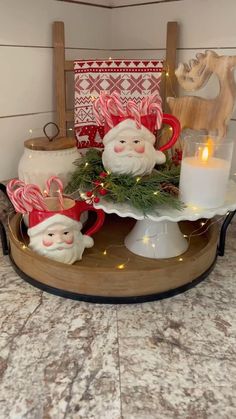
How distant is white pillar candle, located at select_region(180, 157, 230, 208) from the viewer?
2.11ft

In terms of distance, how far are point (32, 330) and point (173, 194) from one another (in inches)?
13.2

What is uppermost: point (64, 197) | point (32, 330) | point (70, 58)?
point (70, 58)

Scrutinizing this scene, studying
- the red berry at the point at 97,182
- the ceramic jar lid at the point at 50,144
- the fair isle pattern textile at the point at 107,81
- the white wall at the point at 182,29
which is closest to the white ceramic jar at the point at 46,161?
the ceramic jar lid at the point at 50,144

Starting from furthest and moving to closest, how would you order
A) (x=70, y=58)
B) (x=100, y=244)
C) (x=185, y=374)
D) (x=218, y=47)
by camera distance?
(x=70, y=58), (x=218, y=47), (x=100, y=244), (x=185, y=374)

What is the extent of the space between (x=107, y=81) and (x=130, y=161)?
382mm

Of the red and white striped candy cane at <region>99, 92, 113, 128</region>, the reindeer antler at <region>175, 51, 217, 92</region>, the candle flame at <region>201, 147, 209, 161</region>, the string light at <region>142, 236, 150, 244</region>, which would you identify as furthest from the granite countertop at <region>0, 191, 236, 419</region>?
the reindeer antler at <region>175, 51, 217, 92</region>

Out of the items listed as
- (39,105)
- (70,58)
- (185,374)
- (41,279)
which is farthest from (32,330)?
(70,58)

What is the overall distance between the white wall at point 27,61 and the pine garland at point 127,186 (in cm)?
25

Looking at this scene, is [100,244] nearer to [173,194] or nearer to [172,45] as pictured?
[173,194]

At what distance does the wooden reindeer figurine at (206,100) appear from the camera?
81 centimetres

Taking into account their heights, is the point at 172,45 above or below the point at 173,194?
above

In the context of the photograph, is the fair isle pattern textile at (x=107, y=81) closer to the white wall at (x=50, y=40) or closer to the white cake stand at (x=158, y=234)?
the white wall at (x=50, y=40)

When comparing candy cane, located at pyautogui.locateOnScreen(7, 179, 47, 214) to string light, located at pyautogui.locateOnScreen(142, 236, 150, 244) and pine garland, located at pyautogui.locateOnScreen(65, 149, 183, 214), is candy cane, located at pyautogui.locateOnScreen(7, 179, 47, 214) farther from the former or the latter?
string light, located at pyautogui.locateOnScreen(142, 236, 150, 244)

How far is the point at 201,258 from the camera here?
0.68 metres
